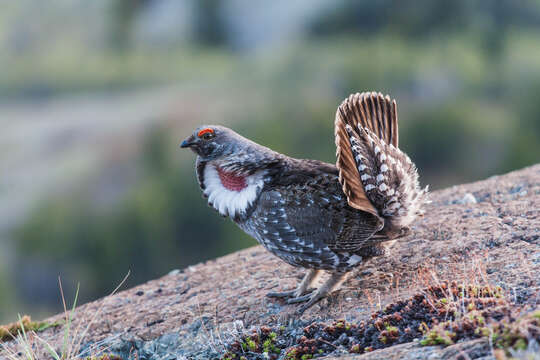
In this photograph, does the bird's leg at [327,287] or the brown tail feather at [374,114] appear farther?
the bird's leg at [327,287]

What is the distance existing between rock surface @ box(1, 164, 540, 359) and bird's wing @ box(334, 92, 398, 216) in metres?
1.08

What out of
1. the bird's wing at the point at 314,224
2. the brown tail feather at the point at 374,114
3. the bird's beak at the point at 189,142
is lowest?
the bird's wing at the point at 314,224

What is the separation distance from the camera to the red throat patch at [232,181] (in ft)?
21.5

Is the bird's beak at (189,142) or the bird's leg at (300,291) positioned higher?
the bird's beak at (189,142)

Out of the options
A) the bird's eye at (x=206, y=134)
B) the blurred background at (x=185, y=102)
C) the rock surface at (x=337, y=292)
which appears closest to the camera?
the rock surface at (x=337, y=292)

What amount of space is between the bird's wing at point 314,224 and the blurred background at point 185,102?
51.7 feet

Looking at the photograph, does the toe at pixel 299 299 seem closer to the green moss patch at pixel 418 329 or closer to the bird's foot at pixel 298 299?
the bird's foot at pixel 298 299

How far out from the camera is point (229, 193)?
260 inches

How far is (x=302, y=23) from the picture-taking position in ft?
109

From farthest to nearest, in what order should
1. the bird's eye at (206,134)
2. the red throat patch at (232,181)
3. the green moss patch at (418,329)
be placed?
the bird's eye at (206,134) < the red throat patch at (232,181) < the green moss patch at (418,329)

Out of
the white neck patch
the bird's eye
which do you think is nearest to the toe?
the white neck patch

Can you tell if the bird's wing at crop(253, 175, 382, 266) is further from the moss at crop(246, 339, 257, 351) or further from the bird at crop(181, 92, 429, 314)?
the moss at crop(246, 339, 257, 351)

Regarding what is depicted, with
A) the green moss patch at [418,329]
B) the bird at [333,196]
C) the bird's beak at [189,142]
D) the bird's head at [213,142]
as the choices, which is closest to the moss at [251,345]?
the green moss patch at [418,329]

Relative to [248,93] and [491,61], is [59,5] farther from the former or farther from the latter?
[491,61]
